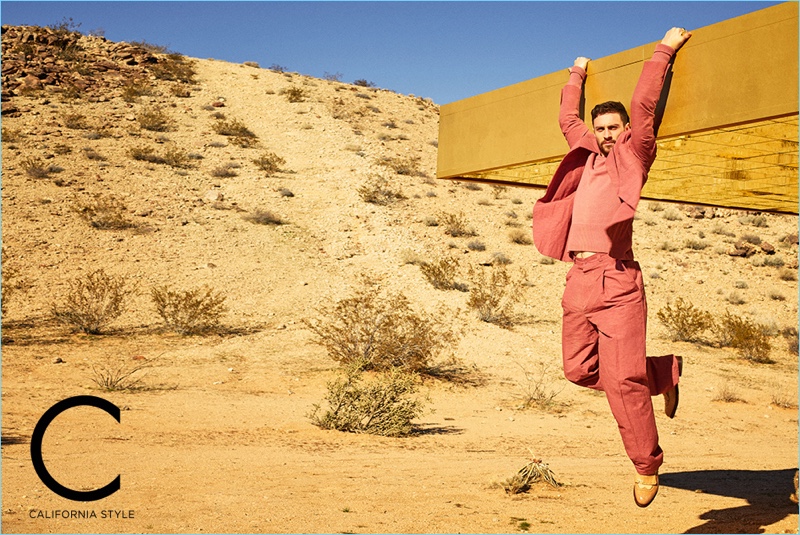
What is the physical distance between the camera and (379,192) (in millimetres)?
28375

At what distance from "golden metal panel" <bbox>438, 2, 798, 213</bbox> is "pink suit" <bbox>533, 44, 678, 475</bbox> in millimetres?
498

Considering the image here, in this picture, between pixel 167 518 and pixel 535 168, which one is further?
pixel 535 168

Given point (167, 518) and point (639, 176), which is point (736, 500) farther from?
point (167, 518)

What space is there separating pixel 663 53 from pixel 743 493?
5.09m

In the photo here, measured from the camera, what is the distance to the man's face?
422cm

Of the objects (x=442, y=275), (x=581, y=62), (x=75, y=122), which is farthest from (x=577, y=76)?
(x=75, y=122)

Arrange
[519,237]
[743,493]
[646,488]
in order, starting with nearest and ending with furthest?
[646,488] → [743,493] → [519,237]

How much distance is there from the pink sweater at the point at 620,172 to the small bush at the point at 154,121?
30650 mm

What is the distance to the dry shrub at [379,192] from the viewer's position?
27859mm

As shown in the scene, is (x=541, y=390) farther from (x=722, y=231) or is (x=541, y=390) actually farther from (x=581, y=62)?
(x=722, y=231)

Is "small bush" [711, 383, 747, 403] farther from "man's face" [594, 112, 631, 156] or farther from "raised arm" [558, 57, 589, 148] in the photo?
"man's face" [594, 112, 631, 156]

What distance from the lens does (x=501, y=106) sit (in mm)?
6254

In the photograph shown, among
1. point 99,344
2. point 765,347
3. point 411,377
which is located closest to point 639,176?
point 411,377

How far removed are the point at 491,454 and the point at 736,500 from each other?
3.40 m
